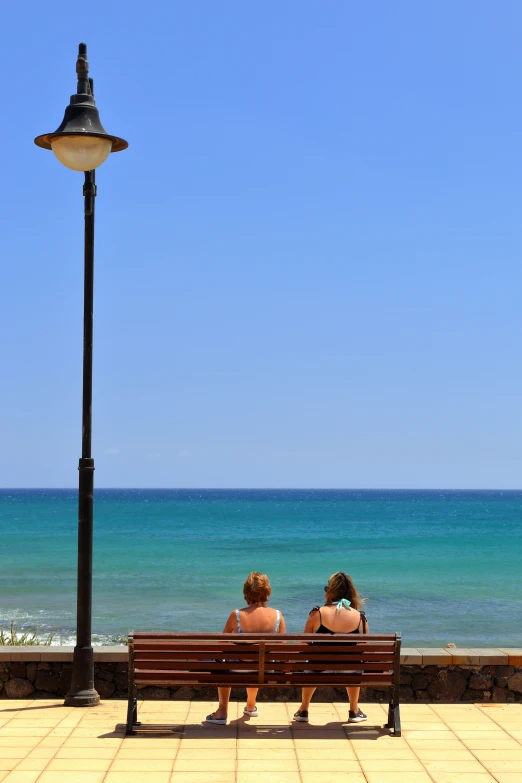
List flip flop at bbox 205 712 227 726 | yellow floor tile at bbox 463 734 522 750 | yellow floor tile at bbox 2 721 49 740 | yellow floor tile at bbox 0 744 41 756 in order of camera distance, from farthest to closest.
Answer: flip flop at bbox 205 712 227 726 → yellow floor tile at bbox 2 721 49 740 → yellow floor tile at bbox 463 734 522 750 → yellow floor tile at bbox 0 744 41 756

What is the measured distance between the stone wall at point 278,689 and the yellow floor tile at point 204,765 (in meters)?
1.83

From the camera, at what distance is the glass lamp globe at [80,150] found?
323 inches

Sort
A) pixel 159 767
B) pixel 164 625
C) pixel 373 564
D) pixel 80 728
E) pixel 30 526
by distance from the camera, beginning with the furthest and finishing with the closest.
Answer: pixel 30 526
pixel 373 564
pixel 164 625
pixel 80 728
pixel 159 767

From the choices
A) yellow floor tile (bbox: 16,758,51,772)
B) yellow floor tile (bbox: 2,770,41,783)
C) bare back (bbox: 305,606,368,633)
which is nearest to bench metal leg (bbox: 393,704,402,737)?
bare back (bbox: 305,606,368,633)

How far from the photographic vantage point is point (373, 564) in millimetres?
47656

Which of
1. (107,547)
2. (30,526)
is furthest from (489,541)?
(30,526)

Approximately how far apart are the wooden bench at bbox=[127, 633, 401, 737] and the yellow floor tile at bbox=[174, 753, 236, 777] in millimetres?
778

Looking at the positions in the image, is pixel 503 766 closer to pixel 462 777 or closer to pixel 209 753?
pixel 462 777

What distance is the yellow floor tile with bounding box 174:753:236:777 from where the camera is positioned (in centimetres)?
641

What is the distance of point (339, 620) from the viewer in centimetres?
768

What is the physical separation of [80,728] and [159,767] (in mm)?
1222

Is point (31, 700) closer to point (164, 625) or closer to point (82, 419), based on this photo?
point (82, 419)

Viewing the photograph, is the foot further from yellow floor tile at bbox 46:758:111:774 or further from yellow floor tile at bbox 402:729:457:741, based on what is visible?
yellow floor tile at bbox 46:758:111:774

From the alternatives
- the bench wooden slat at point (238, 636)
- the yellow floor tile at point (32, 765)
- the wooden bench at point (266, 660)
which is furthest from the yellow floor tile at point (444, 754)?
the yellow floor tile at point (32, 765)
